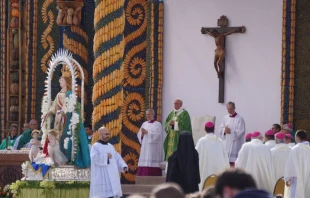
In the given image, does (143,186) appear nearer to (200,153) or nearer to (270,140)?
(200,153)

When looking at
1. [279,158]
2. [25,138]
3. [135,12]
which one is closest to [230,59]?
[135,12]

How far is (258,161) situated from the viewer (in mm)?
20406

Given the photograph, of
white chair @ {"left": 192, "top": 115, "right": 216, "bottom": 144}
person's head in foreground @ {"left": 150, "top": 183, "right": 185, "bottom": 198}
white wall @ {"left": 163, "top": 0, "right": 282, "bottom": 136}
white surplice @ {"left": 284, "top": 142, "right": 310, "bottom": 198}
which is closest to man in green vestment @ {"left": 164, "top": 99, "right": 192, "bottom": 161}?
white chair @ {"left": 192, "top": 115, "right": 216, "bottom": 144}

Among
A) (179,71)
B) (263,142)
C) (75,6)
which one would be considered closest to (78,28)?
(75,6)

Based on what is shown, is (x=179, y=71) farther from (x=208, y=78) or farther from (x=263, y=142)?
(x=263, y=142)

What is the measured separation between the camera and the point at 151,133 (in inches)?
918

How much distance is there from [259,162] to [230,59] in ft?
14.1

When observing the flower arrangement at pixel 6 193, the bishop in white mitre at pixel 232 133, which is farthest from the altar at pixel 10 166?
the bishop in white mitre at pixel 232 133

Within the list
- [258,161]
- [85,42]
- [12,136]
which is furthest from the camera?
[12,136]

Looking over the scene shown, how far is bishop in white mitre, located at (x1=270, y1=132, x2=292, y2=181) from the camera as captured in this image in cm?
2056

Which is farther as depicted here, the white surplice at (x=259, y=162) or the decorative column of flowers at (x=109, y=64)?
the white surplice at (x=259, y=162)

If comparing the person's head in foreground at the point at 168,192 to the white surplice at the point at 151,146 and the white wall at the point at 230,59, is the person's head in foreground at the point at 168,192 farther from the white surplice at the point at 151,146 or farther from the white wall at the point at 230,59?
the white wall at the point at 230,59

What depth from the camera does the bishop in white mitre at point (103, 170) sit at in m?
17.3

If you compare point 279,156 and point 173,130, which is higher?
point 173,130
